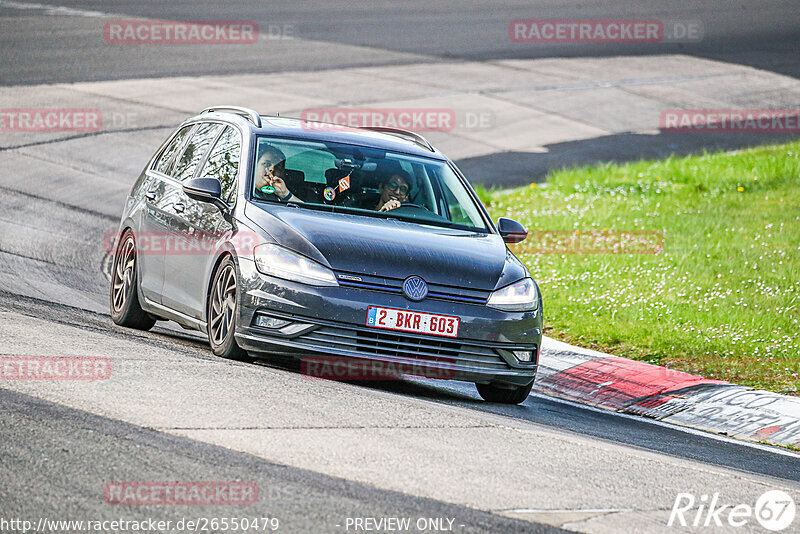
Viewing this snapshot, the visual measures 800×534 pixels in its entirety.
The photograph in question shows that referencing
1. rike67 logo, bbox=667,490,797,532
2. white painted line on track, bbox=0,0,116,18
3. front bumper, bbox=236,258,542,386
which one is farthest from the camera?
white painted line on track, bbox=0,0,116,18

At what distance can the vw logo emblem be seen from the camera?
26.7 ft

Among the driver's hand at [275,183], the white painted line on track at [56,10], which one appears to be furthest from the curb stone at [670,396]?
→ the white painted line on track at [56,10]

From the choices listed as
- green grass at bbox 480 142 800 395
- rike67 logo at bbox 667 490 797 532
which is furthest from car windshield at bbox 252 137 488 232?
rike67 logo at bbox 667 490 797 532

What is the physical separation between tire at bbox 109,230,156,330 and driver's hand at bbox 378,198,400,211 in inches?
87.3

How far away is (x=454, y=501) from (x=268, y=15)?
29.9 metres

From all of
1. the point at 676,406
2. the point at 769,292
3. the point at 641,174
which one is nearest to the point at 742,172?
the point at 641,174

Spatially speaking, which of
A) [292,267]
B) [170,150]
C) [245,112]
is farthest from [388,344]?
[170,150]

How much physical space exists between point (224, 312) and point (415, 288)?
4.45 feet

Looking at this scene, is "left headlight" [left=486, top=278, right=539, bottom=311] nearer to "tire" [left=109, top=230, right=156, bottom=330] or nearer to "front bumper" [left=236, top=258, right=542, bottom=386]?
"front bumper" [left=236, top=258, right=542, bottom=386]

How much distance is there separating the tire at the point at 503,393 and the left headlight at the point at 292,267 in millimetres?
1639

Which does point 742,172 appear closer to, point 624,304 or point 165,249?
point 624,304

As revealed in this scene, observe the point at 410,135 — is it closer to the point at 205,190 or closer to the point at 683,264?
the point at 205,190

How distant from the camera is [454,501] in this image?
18.3 feet

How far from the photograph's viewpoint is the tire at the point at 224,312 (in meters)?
8.39
